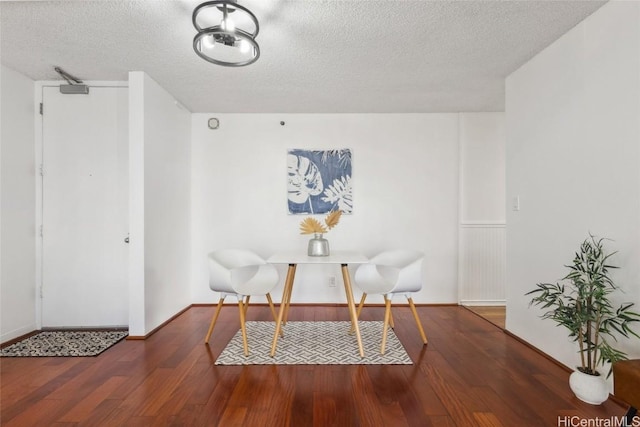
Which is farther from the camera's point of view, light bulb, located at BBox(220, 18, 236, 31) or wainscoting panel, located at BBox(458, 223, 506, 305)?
wainscoting panel, located at BBox(458, 223, 506, 305)

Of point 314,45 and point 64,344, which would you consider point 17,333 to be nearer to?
point 64,344

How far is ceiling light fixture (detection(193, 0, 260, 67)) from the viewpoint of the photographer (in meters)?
1.78

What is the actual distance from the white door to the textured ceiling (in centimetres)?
37

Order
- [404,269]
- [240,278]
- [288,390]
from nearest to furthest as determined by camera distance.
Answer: [288,390]
[404,269]
[240,278]

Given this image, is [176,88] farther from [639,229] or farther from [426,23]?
[639,229]

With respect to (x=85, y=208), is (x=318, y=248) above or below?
below

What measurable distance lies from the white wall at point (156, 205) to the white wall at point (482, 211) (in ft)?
10.8

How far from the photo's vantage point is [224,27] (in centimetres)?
179

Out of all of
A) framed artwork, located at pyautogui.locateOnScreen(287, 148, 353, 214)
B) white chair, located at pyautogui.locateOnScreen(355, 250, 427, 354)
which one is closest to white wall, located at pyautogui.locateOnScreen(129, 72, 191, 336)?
framed artwork, located at pyautogui.locateOnScreen(287, 148, 353, 214)

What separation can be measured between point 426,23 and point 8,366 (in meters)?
3.76

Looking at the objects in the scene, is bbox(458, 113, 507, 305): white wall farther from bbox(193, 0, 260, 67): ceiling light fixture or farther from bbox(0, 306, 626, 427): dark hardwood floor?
bbox(193, 0, 260, 67): ceiling light fixture

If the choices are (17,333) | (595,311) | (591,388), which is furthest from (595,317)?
(17,333)

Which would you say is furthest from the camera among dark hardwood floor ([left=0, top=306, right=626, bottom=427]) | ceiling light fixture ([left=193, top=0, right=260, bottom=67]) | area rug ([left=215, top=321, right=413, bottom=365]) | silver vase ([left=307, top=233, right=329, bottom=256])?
silver vase ([left=307, top=233, right=329, bottom=256])

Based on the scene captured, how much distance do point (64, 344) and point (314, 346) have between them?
210 centimetres
